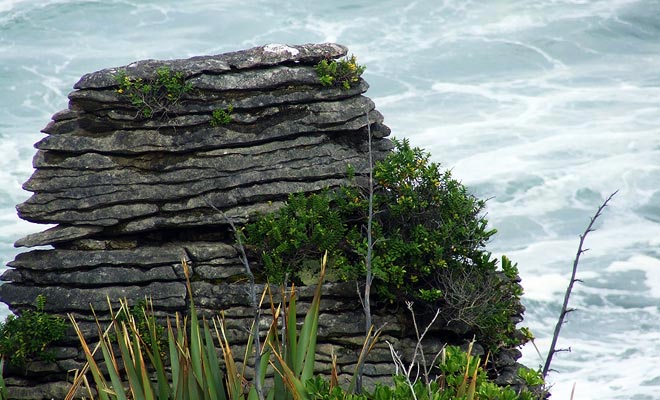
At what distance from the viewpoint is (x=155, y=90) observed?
9703mm

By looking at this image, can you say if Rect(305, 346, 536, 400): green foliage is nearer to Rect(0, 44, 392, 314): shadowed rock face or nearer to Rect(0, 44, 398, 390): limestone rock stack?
Result: Rect(0, 44, 398, 390): limestone rock stack

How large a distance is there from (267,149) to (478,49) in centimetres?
2252

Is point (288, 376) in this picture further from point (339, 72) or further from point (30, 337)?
point (339, 72)

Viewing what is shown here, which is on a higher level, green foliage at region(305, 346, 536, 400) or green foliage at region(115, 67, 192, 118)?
green foliage at region(115, 67, 192, 118)

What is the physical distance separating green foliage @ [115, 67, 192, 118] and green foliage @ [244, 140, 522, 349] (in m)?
1.57

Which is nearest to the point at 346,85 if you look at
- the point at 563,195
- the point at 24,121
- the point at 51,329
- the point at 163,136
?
the point at 163,136

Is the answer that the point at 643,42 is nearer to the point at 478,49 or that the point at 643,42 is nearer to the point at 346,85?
the point at 478,49

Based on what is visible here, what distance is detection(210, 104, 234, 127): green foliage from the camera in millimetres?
9711

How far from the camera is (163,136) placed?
9711mm

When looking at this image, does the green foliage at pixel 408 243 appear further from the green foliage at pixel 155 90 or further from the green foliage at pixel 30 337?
the green foliage at pixel 30 337

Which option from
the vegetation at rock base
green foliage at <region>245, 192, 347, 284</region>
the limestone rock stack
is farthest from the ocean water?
the vegetation at rock base

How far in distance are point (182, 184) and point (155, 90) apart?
1012 mm

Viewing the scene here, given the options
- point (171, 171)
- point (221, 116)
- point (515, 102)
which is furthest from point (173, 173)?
point (515, 102)

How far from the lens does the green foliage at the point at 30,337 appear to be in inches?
356
